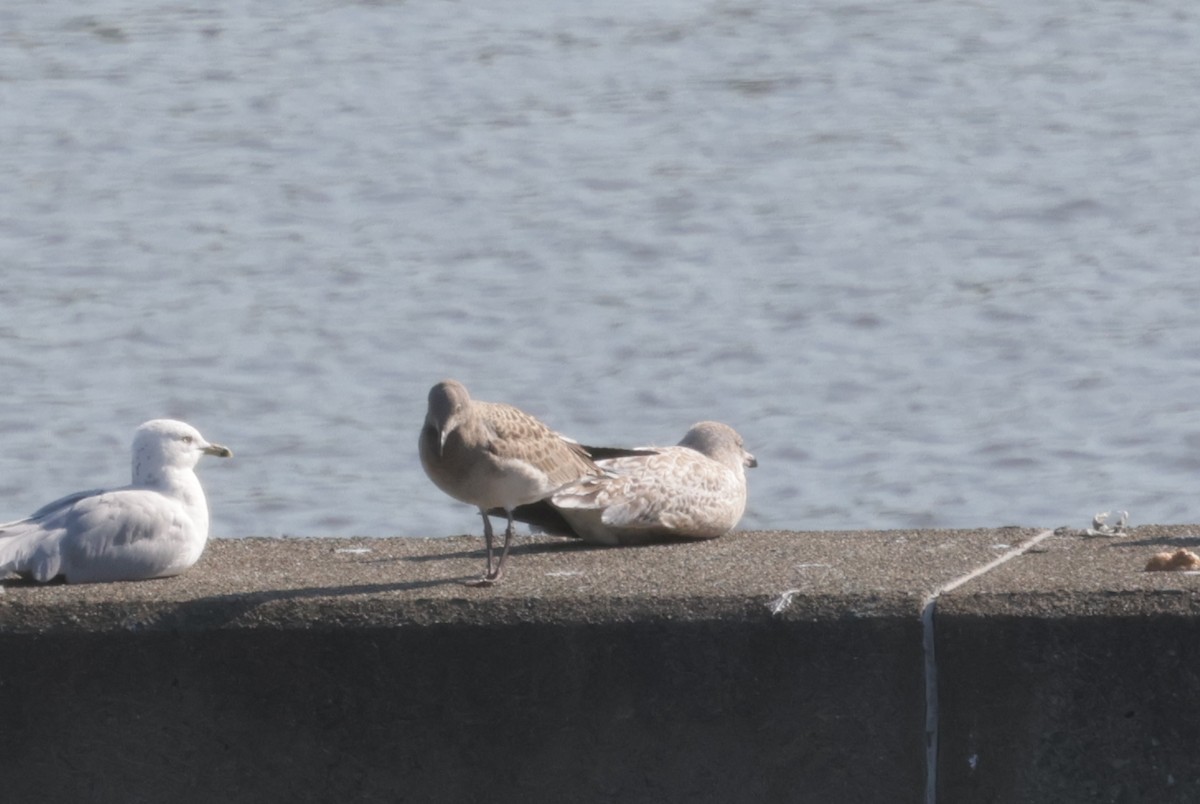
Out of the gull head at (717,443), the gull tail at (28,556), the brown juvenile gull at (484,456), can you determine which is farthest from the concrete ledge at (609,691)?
the gull head at (717,443)

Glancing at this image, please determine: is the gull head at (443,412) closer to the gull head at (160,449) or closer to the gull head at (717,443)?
the gull head at (160,449)

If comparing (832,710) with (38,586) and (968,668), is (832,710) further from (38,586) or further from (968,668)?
(38,586)

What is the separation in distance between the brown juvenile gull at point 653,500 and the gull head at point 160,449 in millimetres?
1118

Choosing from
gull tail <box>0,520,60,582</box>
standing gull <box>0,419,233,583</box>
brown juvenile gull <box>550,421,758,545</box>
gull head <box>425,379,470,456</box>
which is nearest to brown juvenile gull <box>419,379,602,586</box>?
gull head <box>425,379,470,456</box>

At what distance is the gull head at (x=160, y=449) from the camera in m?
5.48

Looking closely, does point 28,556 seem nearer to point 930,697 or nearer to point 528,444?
point 528,444

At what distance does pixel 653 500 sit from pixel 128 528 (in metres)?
1.62

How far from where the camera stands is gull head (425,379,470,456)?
526cm

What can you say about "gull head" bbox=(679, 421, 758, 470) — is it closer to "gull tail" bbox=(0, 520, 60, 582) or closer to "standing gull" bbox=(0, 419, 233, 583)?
"standing gull" bbox=(0, 419, 233, 583)

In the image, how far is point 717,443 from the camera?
6.68m

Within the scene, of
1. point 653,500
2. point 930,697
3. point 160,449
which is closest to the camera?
point 930,697

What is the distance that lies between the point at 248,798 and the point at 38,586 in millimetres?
894

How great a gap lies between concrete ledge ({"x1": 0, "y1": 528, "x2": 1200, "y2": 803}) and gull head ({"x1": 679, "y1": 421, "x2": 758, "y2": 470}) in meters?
1.75

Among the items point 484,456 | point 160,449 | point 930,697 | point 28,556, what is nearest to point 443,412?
point 484,456
